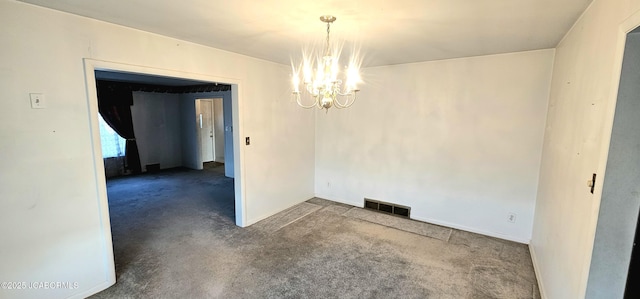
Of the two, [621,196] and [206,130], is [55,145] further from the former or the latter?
[206,130]

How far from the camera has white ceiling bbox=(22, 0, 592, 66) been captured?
180 centimetres

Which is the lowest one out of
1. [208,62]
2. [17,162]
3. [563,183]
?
[563,183]

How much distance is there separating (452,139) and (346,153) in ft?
5.27

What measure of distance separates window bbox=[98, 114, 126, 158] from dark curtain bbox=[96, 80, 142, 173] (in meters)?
0.11

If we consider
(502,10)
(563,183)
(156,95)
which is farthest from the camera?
(156,95)

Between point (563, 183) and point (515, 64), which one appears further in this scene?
point (515, 64)

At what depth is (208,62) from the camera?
3.04m

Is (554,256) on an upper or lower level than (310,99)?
lower

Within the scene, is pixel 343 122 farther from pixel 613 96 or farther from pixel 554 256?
pixel 613 96

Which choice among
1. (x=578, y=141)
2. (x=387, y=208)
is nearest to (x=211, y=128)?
(x=387, y=208)

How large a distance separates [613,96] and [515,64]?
2133mm

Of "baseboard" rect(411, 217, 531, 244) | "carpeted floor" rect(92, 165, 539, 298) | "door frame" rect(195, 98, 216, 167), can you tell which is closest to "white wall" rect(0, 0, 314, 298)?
"carpeted floor" rect(92, 165, 539, 298)

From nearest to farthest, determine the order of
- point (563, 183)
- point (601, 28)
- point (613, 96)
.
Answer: point (613, 96)
point (601, 28)
point (563, 183)

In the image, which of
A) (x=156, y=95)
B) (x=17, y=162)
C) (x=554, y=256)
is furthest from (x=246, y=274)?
(x=156, y=95)
